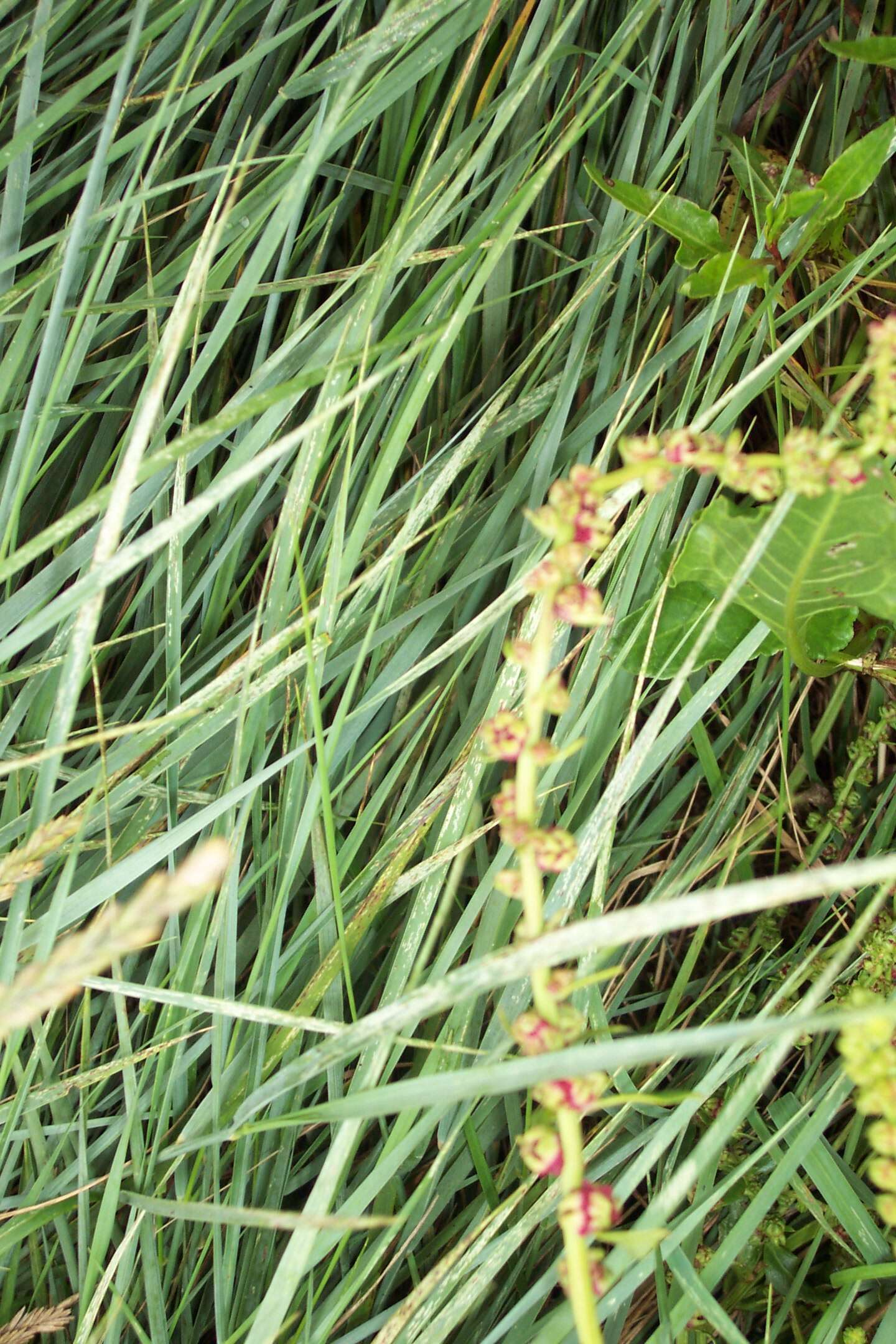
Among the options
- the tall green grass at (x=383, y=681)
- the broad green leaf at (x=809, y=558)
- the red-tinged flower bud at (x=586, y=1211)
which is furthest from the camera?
the tall green grass at (x=383, y=681)

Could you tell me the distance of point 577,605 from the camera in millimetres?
403

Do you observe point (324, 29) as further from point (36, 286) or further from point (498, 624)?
point (498, 624)

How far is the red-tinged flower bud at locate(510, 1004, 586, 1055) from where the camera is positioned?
0.40m

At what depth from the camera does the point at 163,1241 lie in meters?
0.81

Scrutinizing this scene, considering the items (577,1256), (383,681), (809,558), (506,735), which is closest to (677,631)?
(809,558)

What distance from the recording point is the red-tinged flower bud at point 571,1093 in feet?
1.29

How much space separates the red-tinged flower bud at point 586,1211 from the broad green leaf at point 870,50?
85 centimetres

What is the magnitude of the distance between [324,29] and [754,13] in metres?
0.37

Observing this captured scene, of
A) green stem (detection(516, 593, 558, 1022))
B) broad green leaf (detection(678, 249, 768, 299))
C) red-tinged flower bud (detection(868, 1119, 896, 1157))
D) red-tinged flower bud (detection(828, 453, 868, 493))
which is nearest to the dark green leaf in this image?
broad green leaf (detection(678, 249, 768, 299))

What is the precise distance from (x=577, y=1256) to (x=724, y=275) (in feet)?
2.25

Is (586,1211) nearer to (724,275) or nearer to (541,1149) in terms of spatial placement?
(541,1149)

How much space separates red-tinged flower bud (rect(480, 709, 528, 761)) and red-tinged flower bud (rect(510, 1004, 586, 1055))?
111 mm

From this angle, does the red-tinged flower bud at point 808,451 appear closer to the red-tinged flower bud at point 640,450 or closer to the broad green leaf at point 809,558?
the red-tinged flower bud at point 640,450

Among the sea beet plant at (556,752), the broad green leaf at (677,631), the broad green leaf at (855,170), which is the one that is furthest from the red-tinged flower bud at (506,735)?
the broad green leaf at (855,170)
